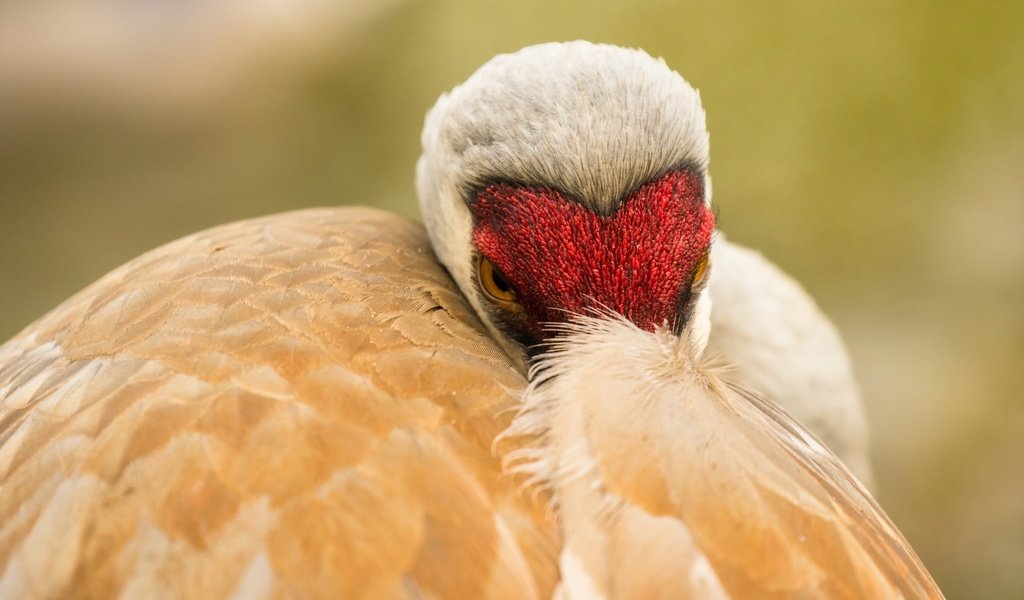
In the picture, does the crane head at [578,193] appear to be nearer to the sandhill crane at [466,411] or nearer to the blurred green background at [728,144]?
the sandhill crane at [466,411]

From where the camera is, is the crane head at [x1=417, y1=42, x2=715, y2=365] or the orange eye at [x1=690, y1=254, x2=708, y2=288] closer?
Result: the crane head at [x1=417, y1=42, x2=715, y2=365]

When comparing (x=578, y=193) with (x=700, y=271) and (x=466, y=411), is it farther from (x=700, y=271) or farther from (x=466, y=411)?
(x=466, y=411)

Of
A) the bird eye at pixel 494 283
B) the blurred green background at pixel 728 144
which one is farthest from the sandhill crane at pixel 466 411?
the blurred green background at pixel 728 144

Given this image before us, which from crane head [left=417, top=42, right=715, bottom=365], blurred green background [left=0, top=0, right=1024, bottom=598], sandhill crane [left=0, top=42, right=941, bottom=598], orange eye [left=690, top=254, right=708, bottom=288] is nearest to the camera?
sandhill crane [left=0, top=42, right=941, bottom=598]

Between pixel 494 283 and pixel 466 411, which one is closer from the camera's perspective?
pixel 466 411

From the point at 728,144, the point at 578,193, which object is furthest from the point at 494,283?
the point at 728,144

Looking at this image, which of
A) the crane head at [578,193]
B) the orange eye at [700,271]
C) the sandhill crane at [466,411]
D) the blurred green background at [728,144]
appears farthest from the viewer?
the blurred green background at [728,144]

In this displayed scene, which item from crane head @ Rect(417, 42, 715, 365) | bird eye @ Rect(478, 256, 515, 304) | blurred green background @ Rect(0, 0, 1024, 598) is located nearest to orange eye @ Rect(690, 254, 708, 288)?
crane head @ Rect(417, 42, 715, 365)

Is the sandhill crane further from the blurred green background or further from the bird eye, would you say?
the blurred green background
